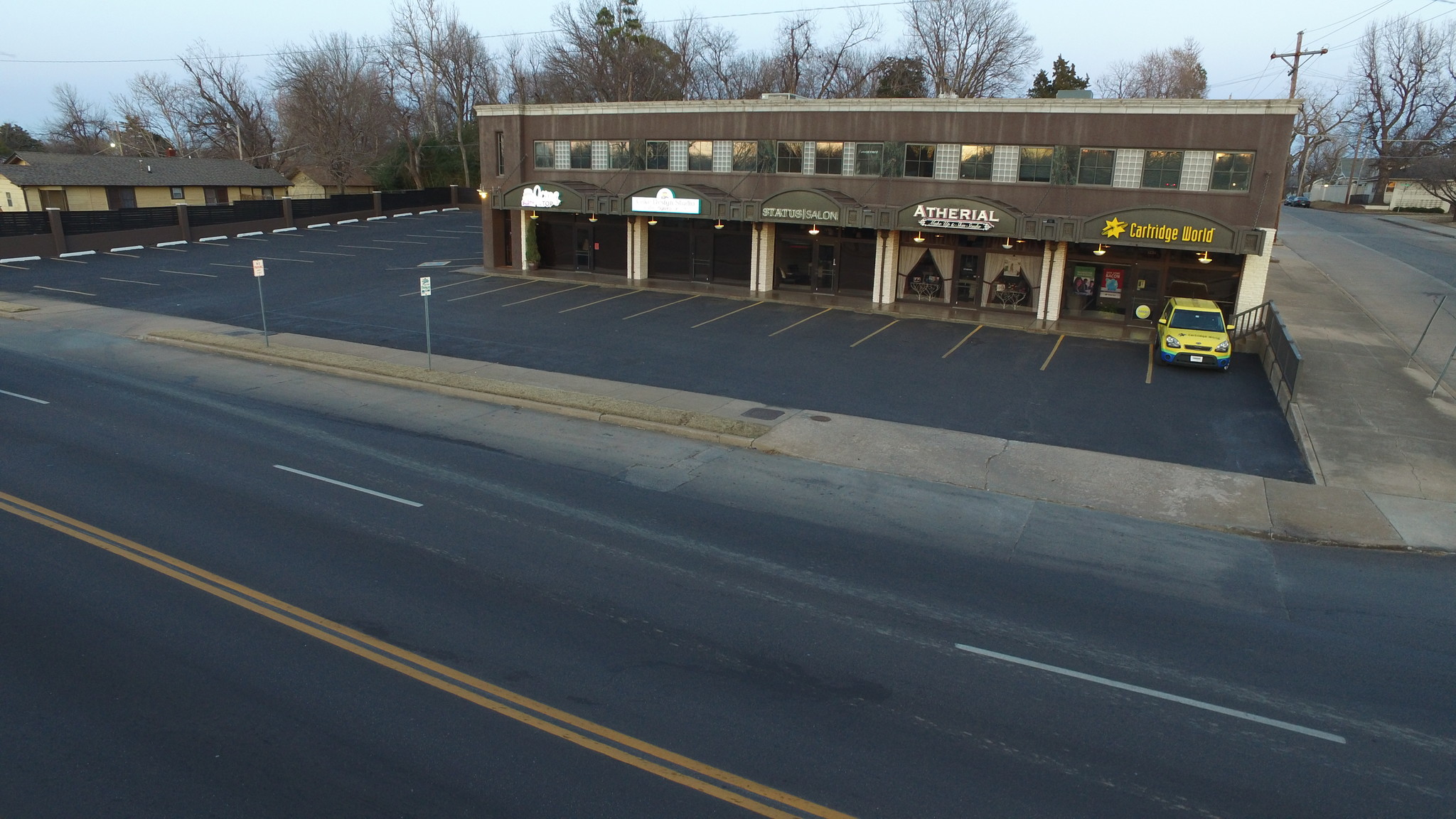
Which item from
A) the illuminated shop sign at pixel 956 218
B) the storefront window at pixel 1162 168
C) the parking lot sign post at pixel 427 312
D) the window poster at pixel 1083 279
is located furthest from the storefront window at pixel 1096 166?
the parking lot sign post at pixel 427 312

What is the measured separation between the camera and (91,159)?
52.1m

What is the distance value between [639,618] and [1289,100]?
2495 cm

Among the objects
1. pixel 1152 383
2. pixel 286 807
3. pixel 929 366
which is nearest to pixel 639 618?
pixel 286 807

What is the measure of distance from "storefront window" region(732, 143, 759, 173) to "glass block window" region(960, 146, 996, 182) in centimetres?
778

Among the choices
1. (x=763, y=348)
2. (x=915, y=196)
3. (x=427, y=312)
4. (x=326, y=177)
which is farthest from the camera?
(x=326, y=177)

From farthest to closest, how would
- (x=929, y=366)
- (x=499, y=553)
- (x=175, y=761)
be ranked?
(x=929, y=366) → (x=499, y=553) → (x=175, y=761)

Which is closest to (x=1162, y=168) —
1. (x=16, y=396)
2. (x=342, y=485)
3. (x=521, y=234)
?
(x=342, y=485)

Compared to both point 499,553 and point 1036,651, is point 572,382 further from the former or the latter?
point 1036,651

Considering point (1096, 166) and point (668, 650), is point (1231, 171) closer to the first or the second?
point (1096, 166)

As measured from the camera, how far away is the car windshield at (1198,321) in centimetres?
2320

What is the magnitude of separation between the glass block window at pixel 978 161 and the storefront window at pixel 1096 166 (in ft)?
9.32

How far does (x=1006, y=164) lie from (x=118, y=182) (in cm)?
5064

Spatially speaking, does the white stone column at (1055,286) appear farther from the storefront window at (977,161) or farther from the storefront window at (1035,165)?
the storefront window at (977,161)

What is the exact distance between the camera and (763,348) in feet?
80.5
